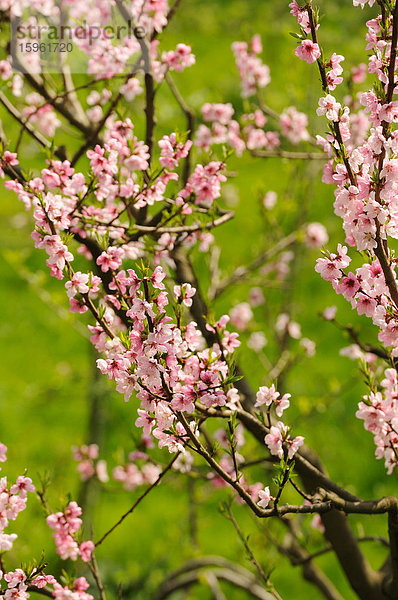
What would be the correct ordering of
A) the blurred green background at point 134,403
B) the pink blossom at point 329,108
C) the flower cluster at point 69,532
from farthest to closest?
the blurred green background at point 134,403 < the flower cluster at point 69,532 < the pink blossom at point 329,108

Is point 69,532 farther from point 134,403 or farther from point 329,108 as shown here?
point 134,403

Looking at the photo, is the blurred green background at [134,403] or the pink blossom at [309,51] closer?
the pink blossom at [309,51]

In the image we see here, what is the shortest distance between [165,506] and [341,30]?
12755 millimetres

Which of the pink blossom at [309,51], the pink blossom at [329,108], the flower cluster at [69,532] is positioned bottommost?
the flower cluster at [69,532]

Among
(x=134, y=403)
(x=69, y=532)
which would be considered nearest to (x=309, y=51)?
(x=69, y=532)

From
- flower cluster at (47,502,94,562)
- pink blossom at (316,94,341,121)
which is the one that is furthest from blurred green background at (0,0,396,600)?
pink blossom at (316,94,341,121)

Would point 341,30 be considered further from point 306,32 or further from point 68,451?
point 306,32

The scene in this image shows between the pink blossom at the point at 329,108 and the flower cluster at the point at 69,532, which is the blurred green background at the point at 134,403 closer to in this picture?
the flower cluster at the point at 69,532

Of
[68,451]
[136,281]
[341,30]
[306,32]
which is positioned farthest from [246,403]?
[341,30]

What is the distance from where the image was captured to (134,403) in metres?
7.77

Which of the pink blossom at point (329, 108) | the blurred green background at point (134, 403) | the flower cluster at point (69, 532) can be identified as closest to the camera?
the pink blossom at point (329, 108)

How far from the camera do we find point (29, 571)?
219 cm

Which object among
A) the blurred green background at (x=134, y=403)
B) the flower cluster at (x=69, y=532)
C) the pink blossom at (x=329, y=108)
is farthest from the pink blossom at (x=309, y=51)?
the flower cluster at (x=69, y=532)

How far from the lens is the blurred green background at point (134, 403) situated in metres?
5.02
